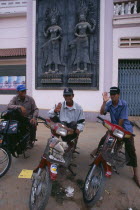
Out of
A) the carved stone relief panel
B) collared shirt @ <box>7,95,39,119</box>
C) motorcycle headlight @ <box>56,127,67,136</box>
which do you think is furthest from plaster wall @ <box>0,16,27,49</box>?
motorcycle headlight @ <box>56,127,67,136</box>

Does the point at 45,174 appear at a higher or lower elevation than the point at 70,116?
lower

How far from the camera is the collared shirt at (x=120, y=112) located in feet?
8.61

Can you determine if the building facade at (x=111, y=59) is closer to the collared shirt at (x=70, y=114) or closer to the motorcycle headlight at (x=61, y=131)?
the collared shirt at (x=70, y=114)

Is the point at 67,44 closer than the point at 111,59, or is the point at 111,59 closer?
the point at 111,59

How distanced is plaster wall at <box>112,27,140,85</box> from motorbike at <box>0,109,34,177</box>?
4989 millimetres

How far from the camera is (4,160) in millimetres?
2727

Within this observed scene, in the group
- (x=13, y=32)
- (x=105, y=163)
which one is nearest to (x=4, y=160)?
(x=105, y=163)

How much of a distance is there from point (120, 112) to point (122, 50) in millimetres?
4960

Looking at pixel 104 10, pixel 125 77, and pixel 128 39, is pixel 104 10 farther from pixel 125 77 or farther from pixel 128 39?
pixel 125 77

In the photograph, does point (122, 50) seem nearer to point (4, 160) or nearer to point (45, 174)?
point (4, 160)

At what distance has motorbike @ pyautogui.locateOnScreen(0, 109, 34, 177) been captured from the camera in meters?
2.62

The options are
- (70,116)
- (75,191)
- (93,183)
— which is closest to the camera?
(93,183)

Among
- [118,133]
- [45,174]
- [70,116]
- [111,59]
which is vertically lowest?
[45,174]

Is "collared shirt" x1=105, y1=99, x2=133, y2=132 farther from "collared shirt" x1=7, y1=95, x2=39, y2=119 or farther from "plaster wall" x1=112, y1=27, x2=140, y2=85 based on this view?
"plaster wall" x1=112, y1=27, x2=140, y2=85
